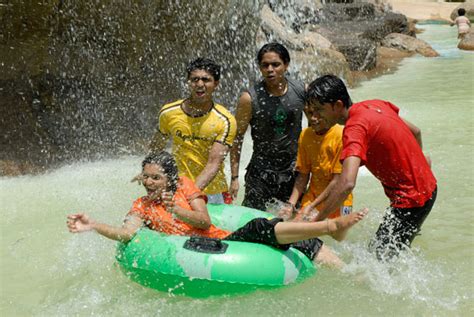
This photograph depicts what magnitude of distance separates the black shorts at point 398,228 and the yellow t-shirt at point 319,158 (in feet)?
1.41

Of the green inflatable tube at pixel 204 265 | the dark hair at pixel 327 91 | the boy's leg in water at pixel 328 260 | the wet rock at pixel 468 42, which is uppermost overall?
the dark hair at pixel 327 91

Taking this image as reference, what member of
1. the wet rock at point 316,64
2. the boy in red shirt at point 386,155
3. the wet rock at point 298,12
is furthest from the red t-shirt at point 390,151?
the wet rock at point 298,12

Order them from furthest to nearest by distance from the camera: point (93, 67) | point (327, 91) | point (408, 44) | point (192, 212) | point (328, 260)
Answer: point (408, 44)
point (93, 67)
point (328, 260)
point (192, 212)
point (327, 91)

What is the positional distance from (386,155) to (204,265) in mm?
1277

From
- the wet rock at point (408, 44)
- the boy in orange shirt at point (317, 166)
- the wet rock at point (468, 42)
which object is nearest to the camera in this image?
the boy in orange shirt at point (317, 166)

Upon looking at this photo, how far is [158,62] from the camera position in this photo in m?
8.91

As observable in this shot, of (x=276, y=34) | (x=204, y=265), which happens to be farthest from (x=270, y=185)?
(x=276, y=34)

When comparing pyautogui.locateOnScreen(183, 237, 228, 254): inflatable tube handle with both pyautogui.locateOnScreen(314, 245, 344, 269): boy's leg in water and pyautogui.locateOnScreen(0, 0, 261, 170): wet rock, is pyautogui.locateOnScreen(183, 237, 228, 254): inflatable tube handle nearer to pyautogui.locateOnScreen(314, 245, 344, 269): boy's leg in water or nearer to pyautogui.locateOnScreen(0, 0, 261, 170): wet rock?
pyautogui.locateOnScreen(314, 245, 344, 269): boy's leg in water

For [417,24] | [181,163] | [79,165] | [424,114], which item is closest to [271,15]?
[424,114]

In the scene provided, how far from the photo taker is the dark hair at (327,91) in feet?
12.3

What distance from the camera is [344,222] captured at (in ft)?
11.3

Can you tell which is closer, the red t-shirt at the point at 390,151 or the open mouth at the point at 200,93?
the red t-shirt at the point at 390,151

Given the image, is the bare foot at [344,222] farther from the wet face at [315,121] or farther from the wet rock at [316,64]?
the wet rock at [316,64]

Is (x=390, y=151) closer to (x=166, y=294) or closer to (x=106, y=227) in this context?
(x=166, y=294)
